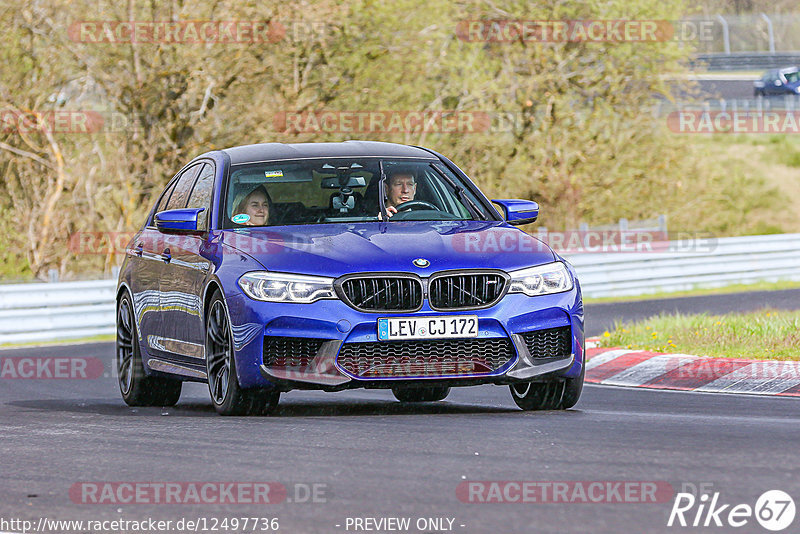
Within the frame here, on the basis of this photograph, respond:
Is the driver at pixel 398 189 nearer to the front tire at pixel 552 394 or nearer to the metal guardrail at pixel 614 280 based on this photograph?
the front tire at pixel 552 394

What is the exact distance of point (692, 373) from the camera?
11.9 m

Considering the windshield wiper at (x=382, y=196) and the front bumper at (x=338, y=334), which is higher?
the windshield wiper at (x=382, y=196)

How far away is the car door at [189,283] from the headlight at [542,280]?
1866mm

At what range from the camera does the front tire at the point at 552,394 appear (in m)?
9.23

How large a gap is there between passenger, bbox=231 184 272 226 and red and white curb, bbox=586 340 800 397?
11.6 feet

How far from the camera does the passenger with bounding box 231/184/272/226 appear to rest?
971 centimetres

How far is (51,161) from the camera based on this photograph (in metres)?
27.6

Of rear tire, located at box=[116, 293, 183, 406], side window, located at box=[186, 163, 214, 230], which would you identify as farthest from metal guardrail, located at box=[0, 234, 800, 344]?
side window, located at box=[186, 163, 214, 230]

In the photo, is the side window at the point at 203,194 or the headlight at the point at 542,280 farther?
the side window at the point at 203,194

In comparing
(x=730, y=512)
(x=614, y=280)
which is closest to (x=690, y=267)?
(x=614, y=280)

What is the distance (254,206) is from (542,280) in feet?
6.57

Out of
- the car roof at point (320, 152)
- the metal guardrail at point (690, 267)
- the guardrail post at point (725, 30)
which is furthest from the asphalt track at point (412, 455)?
the guardrail post at point (725, 30)

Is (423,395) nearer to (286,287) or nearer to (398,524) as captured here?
(286,287)

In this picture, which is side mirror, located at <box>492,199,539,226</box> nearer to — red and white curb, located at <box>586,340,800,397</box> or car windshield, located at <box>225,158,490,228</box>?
car windshield, located at <box>225,158,490,228</box>
